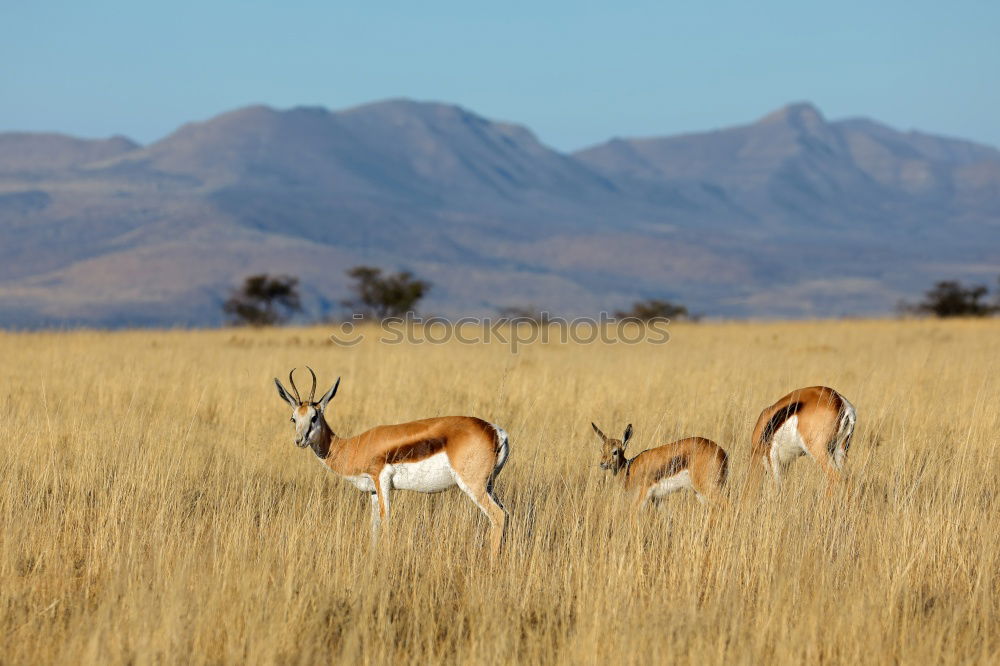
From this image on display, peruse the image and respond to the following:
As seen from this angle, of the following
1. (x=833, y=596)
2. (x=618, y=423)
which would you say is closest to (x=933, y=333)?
(x=618, y=423)

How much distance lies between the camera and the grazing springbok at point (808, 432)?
7.56m

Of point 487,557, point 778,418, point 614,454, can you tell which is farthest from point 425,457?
point 778,418

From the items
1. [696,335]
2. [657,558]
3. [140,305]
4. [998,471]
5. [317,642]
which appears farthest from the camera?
[140,305]

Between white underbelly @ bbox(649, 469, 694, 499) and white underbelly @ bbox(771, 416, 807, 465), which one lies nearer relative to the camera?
white underbelly @ bbox(649, 469, 694, 499)

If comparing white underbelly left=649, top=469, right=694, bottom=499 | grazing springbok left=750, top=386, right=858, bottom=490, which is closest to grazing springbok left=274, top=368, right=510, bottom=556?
white underbelly left=649, top=469, right=694, bottom=499

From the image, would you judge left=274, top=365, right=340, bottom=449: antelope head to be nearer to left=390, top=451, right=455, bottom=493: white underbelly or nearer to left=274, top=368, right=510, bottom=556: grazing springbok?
left=274, top=368, right=510, bottom=556: grazing springbok

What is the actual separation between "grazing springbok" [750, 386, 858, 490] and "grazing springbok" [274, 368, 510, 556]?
2.00m

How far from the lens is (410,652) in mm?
5164

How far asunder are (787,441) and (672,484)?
109 centimetres

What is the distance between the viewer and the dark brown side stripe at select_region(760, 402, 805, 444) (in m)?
7.67

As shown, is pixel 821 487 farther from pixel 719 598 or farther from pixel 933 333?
pixel 933 333

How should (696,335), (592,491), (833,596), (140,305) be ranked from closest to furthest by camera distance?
(833,596), (592,491), (696,335), (140,305)

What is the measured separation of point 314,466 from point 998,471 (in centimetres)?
486

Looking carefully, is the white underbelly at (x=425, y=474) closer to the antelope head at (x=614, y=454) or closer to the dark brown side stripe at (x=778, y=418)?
the antelope head at (x=614, y=454)
